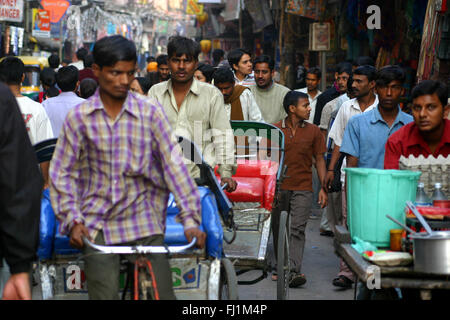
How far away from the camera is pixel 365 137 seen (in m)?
5.96

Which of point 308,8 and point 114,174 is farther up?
point 308,8

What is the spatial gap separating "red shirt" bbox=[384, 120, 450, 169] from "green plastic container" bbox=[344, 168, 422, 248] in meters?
0.53

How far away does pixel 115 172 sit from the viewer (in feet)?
11.5

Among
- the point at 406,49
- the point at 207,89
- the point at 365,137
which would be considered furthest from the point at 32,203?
the point at 406,49

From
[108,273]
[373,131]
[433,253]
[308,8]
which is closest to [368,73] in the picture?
[373,131]

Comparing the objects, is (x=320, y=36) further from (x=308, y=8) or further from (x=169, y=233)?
(x=169, y=233)

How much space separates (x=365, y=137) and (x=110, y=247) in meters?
3.03

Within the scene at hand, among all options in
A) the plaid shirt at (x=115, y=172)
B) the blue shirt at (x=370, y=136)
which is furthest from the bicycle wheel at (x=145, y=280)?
the blue shirt at (x=370, y=136)

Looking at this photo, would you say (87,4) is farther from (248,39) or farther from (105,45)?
(105,45)

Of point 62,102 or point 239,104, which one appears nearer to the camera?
point 62,102

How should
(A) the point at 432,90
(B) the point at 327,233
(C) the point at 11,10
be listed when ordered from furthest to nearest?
(C) the point at 11,10, (B) the point at 327,233, (A) the point at 432,90

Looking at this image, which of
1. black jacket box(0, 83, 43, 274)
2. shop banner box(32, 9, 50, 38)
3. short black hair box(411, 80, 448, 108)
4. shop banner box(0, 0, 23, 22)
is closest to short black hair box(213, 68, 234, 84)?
Result: short black hair box(411, 80, 448, 108)

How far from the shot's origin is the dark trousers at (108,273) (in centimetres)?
351

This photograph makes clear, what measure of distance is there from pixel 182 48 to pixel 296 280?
8.41ft
